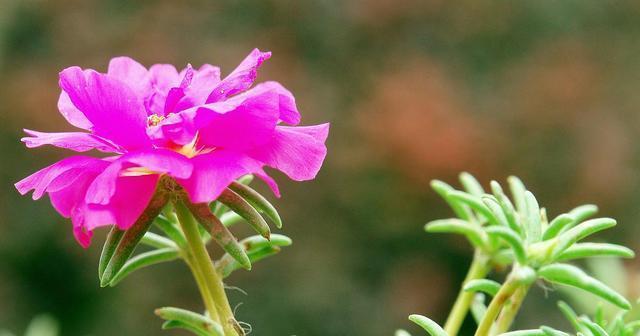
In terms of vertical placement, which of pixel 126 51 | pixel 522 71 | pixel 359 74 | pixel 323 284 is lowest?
pixel 323 284

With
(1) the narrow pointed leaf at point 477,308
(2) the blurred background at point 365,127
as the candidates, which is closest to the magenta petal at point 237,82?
(1) the narrow pointed leaf at point 477,308

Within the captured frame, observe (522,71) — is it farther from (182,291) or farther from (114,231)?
(114,231)

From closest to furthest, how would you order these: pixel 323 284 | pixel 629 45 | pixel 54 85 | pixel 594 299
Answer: pixel 594 299, pixel 323 284, pixel 54 85, pixel 629 45

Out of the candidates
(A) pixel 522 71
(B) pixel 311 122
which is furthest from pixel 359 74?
(A) pixel 522 71

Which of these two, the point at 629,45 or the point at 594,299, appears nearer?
the point at 594,299

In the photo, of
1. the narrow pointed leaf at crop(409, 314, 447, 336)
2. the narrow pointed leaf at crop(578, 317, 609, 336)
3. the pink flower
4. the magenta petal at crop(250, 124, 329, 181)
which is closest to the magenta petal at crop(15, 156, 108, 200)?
the pink flower

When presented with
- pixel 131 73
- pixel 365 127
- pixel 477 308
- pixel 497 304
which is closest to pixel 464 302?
pixel 477 308
